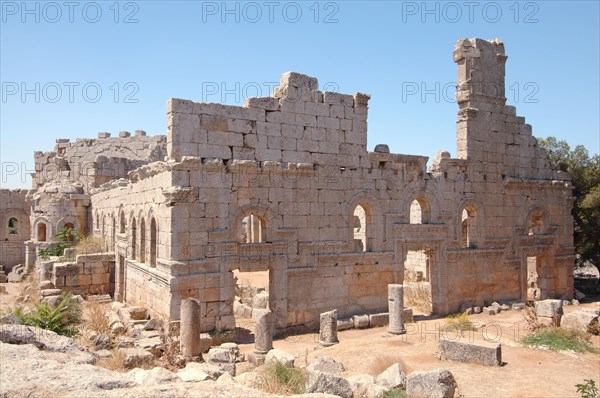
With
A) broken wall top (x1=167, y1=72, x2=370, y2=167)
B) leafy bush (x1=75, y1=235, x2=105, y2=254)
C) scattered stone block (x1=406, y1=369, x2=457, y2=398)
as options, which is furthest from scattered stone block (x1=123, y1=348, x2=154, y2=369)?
leafy bush (x1=75, y1=235, x2=105, y2=254)

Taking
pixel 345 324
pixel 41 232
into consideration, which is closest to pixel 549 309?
pixel 345 324

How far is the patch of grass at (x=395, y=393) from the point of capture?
26.0 ft

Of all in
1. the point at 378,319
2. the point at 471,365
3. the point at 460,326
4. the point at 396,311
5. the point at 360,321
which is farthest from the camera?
the point at 378,319

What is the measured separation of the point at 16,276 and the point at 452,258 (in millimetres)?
18615

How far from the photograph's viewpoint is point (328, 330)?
1174 cm

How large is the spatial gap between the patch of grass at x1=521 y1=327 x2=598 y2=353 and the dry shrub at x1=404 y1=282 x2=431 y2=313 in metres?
4.68

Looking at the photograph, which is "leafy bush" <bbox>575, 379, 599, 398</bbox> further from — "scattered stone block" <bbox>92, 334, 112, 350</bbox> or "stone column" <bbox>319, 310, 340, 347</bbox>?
"scattered stone block" <bbox>92, 334, 112, 350</bbox>

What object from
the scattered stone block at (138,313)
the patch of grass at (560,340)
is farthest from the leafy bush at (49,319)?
the patch of grass at (560,340)

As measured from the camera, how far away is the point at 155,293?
12.4m

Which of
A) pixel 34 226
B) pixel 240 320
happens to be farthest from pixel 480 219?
pixel 34 226

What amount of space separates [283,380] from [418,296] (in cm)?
1081

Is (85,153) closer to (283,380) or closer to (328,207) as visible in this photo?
(328,207)

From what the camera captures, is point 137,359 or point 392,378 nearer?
point 392,378

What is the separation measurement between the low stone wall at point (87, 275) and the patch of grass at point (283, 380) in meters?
9.98
